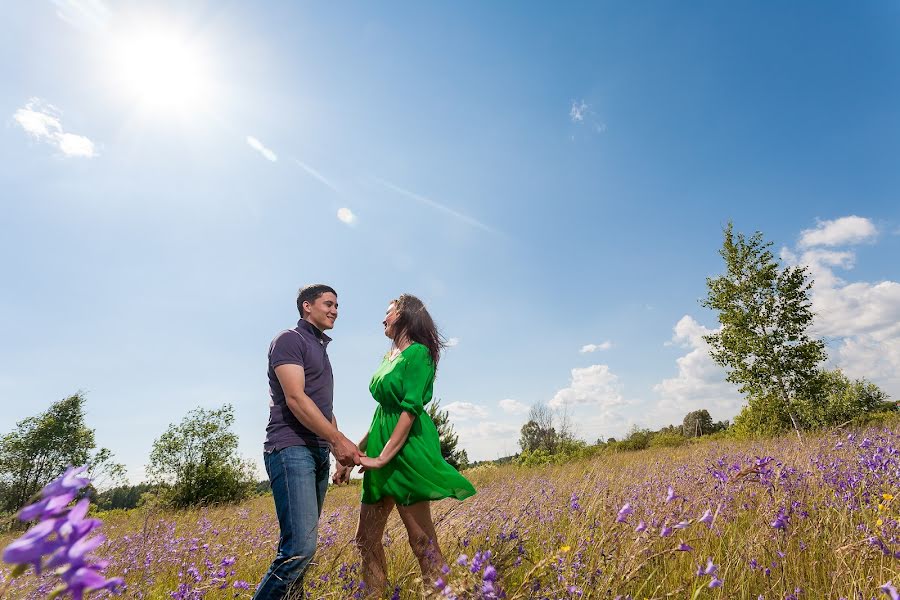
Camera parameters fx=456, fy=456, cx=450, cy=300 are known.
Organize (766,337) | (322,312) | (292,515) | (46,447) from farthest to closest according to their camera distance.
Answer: (46,447) → (766,337) → (322,312) → (292,515)

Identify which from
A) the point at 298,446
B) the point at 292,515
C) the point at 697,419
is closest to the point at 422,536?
the point at 292,515

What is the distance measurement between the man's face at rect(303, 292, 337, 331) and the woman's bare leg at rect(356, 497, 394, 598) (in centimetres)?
125

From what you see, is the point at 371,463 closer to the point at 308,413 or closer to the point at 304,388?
the point at 308,413

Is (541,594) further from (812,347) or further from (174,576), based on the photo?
(812,347)

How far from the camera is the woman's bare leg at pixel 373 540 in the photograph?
2.70m

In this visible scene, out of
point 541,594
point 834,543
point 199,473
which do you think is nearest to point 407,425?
point 541,594

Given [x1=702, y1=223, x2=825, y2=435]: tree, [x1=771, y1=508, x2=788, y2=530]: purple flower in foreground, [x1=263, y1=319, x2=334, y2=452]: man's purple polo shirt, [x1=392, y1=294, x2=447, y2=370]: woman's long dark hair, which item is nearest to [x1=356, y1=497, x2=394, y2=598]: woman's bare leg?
[x1=263, y1=319, x2=334, y2=452]: man's purple polo shirt

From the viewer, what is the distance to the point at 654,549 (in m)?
2.94

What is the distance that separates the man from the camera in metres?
2.46

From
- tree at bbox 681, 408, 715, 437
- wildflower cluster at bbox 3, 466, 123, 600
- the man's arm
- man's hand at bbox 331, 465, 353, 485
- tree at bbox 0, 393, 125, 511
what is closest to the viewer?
wildflower cluster at bbox 3, 466, 123, 600

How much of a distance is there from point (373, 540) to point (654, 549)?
1794 mm

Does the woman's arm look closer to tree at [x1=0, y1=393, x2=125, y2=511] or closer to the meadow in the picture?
the meadow

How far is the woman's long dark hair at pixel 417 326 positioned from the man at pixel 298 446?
1.94ft

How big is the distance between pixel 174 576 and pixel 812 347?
1874cm
